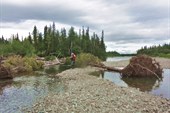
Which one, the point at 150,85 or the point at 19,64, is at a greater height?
the point at 19,64

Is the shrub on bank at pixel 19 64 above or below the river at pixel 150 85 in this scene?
above

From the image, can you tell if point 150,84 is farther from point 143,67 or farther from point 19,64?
point 19,64

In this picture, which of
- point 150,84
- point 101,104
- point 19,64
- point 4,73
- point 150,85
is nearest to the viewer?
point 101,104

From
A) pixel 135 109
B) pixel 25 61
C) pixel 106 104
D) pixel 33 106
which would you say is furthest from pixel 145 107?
pixel 25 61

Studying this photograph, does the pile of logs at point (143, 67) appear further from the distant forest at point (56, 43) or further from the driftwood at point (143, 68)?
the distant forest at point (56, 43)

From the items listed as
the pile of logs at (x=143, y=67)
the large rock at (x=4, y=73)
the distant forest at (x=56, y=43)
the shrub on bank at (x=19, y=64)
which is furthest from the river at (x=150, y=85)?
the distant forest at (x=56, y=43)

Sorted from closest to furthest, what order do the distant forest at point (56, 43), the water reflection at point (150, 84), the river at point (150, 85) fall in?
the river at point (150, 85), the water reflection at point (150, 84), the distant forest at point (56, 43)

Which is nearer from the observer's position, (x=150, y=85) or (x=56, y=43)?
(x=150, y=85)

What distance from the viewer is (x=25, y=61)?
214ft

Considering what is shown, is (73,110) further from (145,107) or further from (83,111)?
(145,107)

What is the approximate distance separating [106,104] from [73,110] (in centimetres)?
282

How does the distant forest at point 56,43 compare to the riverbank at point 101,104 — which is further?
the distant forest at point 56,43

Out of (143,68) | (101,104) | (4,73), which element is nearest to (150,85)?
(143,68)

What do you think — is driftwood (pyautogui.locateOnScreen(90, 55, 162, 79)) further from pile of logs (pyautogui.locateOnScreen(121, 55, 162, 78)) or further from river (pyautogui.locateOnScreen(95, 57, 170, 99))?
river (pyautogui.locateOnScreen(95, 57, 170, 99))
